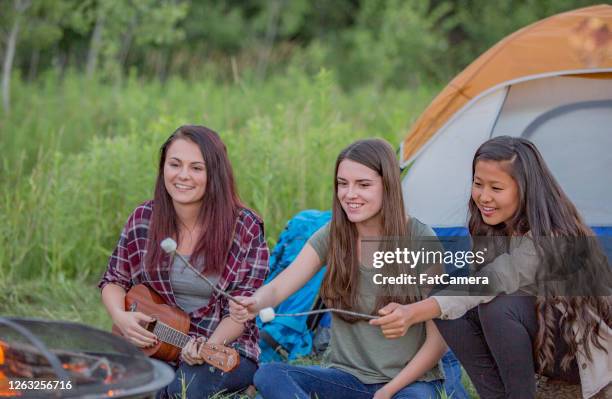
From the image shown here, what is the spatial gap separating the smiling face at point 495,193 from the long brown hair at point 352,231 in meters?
0.28

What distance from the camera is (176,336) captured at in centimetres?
322

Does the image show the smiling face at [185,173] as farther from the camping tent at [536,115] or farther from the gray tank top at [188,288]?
the camping tent at [536,115]

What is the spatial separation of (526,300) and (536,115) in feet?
5.63

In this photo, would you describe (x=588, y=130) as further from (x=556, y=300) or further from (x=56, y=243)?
(x=56, y=243)

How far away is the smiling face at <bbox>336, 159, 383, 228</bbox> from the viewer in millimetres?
3109

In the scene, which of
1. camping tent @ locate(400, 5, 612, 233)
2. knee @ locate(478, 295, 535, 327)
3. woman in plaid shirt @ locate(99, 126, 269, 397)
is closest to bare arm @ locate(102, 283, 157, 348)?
woman in plaid shirt @ locate(99, 126, 269, 397)

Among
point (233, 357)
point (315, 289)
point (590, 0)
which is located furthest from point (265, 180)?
point (590, 0)

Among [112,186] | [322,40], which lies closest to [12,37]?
[112,186]

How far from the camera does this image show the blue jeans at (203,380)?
10.7ft

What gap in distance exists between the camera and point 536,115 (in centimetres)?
446

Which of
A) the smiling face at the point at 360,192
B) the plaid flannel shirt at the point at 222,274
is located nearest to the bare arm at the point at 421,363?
the smiling face at the point at 360,192

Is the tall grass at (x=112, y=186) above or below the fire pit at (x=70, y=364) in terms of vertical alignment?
above

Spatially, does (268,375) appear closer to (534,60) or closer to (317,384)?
(317,384)

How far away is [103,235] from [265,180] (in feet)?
3.41
